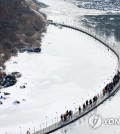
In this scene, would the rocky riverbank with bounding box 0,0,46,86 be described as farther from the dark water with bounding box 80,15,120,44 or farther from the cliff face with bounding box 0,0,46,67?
the dark water with bounding box 80,15,120,44

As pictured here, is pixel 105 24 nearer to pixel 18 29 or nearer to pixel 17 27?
pixel 17 27

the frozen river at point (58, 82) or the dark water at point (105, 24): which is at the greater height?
the dark water at point (105, 24)


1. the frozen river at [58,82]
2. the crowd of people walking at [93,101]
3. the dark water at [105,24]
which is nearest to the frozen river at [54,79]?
the frozen river at [58,82]

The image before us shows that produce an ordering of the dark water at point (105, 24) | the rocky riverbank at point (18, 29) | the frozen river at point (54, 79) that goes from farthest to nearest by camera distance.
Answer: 1. the dark water at point (105, 24)
2. the rocky riverbank at point (18, 29)
3. the frozen river at point (54, 79)

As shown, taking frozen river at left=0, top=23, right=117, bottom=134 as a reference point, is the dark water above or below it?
above

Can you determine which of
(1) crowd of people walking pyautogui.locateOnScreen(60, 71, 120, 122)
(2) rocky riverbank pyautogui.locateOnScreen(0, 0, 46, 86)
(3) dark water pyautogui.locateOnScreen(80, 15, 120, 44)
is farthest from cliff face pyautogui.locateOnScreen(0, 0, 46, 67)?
(1) crowd of people walking pyautogui.locateOnScreen(60, 71, 120, 122)

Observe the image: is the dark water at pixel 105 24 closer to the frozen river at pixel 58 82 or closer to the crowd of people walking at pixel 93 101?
the frozen river at pixel 58 82

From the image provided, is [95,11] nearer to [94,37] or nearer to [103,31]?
[103,31]
